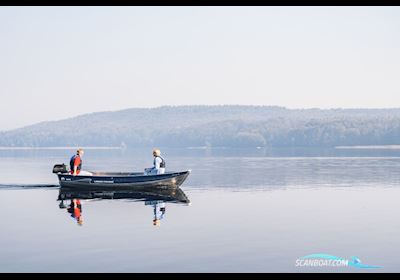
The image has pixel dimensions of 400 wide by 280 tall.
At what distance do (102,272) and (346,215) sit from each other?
56.2 feet

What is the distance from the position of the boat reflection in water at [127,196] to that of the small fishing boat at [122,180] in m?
0.30

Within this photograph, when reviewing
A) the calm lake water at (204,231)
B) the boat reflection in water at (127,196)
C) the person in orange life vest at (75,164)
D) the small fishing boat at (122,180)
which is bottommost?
the calm lake water at (204,231)

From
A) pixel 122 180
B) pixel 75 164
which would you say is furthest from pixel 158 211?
pixel 75 164

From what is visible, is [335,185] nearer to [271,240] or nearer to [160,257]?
[271,240]

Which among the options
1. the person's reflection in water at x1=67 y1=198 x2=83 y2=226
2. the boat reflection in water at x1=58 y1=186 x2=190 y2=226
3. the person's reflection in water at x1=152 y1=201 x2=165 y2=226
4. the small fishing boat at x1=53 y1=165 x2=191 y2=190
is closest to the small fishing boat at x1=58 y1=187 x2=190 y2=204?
the boat reflection in water at x1=58 y1=186 x2=190 y2=226

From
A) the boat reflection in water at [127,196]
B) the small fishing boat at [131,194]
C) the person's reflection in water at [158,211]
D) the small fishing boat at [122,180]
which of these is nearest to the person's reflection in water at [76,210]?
the boat reflection in water at [127,196]

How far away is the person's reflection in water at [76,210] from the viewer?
3222cm

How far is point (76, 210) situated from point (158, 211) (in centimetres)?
481

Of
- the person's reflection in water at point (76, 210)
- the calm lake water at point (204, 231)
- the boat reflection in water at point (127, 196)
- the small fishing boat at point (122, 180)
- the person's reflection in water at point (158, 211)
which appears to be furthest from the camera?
the small fishing boat at point (122, 180)

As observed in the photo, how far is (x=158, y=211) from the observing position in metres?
35.2

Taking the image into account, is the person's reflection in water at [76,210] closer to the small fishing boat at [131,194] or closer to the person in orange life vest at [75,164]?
the small fishing boat at [131,194]

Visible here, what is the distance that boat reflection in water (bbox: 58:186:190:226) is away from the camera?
1470 inches

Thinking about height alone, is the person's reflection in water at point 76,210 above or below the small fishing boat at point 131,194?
below

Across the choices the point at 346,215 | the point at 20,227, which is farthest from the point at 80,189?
the point at 346,215
